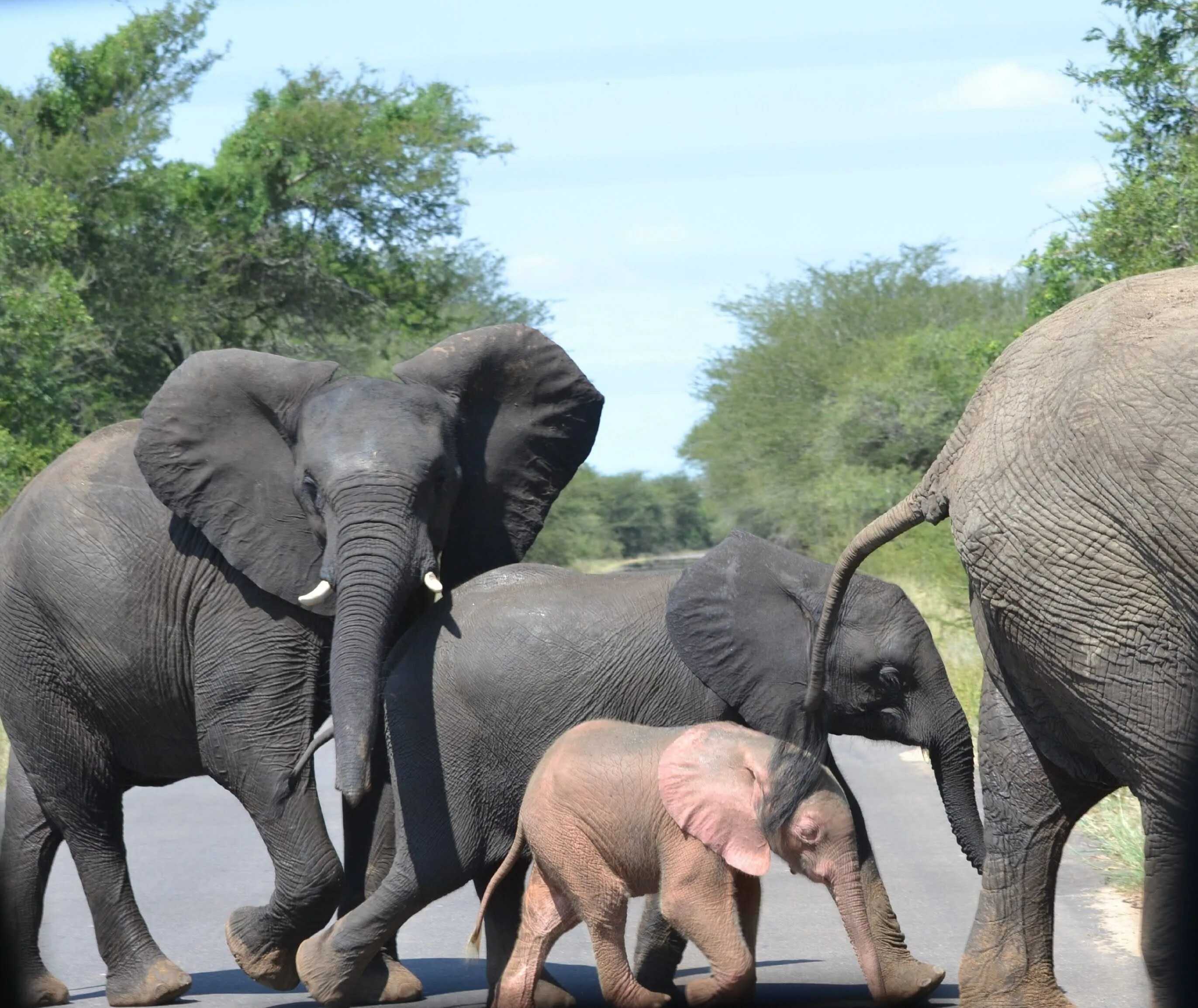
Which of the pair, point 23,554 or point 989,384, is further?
point 23,554

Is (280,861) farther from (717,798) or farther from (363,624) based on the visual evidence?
(717,798)

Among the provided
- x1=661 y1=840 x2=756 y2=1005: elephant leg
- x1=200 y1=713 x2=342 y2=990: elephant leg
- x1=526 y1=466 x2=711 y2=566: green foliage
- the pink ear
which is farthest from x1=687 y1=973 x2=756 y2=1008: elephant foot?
x1=526 y1=466 x2=711 y2=566: green foliage

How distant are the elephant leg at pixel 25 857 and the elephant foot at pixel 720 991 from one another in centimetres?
235

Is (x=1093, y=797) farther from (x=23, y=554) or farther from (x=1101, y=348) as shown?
(x=23, y=554)

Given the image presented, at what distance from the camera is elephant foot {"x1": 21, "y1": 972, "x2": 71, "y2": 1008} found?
6199 millimetres

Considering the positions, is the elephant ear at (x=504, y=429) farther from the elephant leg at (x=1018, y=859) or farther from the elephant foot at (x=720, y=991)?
the elephant leg at (x=1018, y=859)

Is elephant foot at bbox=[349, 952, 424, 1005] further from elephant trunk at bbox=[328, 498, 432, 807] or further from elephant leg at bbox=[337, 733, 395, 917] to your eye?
elephant trunk at bbox=[328, 498, 432, 807]

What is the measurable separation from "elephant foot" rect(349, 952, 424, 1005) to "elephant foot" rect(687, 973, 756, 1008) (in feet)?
3.72

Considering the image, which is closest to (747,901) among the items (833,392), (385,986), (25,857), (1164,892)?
(385,986)

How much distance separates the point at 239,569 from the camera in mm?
5906

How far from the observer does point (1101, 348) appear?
164 inches

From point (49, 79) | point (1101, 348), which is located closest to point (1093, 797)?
point (1101, 348)

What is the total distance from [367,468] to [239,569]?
641mm

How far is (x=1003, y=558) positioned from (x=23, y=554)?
3419mm
